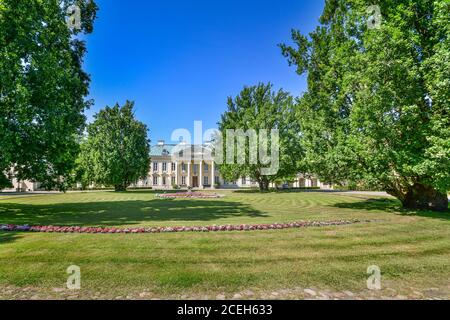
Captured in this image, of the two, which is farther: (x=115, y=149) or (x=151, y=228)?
(x=115, y=149)

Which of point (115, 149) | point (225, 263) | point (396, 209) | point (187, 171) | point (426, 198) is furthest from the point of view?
point (187, 171)

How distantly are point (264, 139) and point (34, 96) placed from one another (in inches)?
1276

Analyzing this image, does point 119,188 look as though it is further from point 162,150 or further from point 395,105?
point 395,105

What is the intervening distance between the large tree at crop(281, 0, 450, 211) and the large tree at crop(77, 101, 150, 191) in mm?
36710

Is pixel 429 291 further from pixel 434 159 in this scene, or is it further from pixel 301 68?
pixel 301 68

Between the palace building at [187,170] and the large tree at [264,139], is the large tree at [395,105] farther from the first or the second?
the palace building at [187,170]

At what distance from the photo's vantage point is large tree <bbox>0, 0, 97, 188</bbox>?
12781mm

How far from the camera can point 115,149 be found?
46.2 m

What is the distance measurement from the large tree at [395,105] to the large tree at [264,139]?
22160 millimetres

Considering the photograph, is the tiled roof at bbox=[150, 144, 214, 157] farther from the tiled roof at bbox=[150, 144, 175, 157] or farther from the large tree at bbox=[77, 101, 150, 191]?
the large tree at bbox=[77, 101, 150, 191]

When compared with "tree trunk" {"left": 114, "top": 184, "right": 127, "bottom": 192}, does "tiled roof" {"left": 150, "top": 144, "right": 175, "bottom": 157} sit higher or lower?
higher

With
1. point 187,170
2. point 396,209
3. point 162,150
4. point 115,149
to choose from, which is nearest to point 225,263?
point 396,209

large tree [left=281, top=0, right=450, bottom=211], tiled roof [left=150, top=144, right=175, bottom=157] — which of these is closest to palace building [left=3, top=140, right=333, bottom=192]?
tiled roof [left=150, top=144, right=175, bottom=157]
